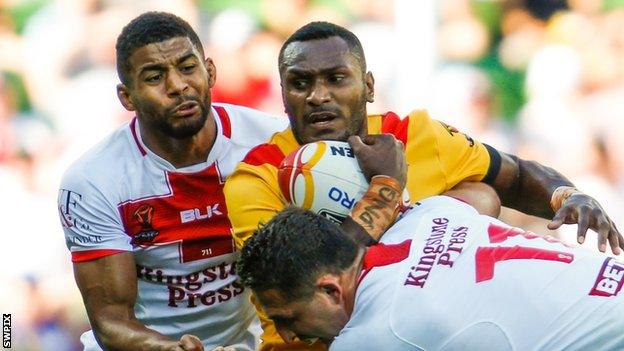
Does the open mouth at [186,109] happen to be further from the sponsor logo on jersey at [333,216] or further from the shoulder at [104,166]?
the sponsor logo on jersey at [333,216]

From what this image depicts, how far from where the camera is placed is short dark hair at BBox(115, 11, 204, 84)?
5.09 m

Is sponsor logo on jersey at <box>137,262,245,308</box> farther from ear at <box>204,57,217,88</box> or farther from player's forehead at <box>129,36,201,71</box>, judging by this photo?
player's forehead at <box>129,36,201,71</box>

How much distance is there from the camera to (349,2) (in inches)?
322

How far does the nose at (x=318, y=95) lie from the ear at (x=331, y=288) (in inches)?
39.5

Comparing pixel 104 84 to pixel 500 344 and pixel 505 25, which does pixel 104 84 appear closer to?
pixel 505 25

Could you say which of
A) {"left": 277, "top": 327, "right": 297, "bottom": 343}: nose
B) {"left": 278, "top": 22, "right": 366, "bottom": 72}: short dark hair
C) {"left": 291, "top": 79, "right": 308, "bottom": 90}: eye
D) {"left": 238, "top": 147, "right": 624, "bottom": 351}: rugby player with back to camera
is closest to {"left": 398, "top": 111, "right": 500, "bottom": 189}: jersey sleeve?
{"left": 278, "top": 22, "right": 366, "bottom": 72}: short dark hair

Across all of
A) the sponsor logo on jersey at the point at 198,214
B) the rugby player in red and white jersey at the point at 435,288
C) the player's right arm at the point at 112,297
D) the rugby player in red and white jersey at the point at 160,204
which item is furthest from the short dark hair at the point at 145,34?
the rugby player in red and white jersey at the point at 435,288

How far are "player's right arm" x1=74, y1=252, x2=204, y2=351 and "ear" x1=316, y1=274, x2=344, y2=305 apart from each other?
1212mm

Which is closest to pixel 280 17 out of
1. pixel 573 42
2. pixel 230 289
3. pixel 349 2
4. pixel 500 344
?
pixel 349 2

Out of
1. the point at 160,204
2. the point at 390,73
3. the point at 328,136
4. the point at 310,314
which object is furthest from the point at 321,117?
the point at 390,73

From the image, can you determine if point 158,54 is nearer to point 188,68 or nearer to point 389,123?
point 188,68

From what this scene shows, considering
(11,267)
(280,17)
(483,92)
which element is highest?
(280,17)

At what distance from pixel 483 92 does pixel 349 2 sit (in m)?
0.97

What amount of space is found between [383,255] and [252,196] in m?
0.79
